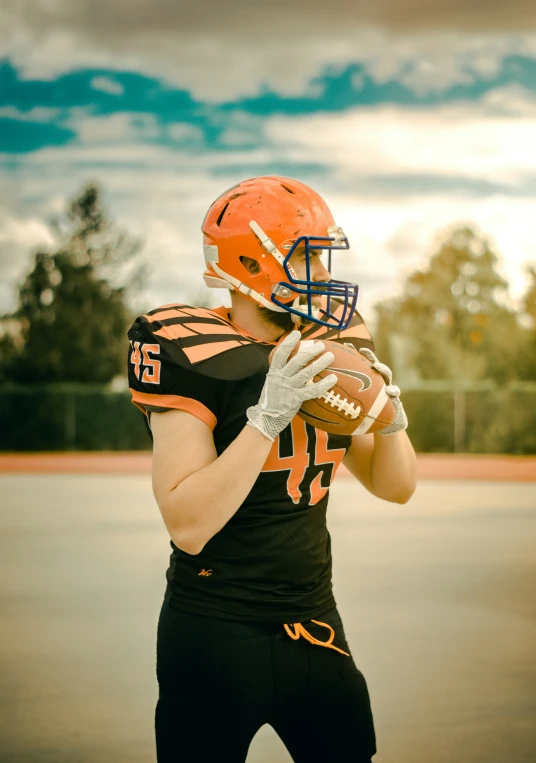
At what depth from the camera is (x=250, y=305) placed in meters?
2.36

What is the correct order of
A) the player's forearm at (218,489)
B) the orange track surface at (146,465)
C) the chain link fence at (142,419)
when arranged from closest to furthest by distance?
the player's forearm at (218,489)
the orange track surface at (146,465)
the chain link fence at (142,419)

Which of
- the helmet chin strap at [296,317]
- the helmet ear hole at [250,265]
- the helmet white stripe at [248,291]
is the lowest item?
the helmet chin strap at [296,317]

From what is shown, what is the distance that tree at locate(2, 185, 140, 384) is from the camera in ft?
95.0

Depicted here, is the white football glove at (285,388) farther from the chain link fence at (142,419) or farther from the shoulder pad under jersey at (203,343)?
the chain link fence at (142,419)

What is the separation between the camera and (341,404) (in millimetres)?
2146

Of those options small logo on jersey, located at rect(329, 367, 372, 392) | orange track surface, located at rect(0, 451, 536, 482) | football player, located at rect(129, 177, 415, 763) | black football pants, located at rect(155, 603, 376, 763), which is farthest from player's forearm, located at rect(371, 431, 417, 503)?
orange track surface, located at rect(0, 451, 536, 482)

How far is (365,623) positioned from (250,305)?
397cm

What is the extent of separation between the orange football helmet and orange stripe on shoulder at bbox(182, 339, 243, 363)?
143 mm

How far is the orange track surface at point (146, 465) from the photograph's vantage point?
1720 cm

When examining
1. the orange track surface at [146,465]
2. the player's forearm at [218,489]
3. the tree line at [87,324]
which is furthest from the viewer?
the tree line at [87,324]

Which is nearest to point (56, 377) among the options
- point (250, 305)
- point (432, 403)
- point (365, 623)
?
point (432, 403)

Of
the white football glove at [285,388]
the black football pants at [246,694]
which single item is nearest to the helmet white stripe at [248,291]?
the white football glove at [285,388]

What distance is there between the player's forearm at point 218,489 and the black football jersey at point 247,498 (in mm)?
109

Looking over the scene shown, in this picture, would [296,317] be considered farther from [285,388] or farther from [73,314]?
[73,314]
